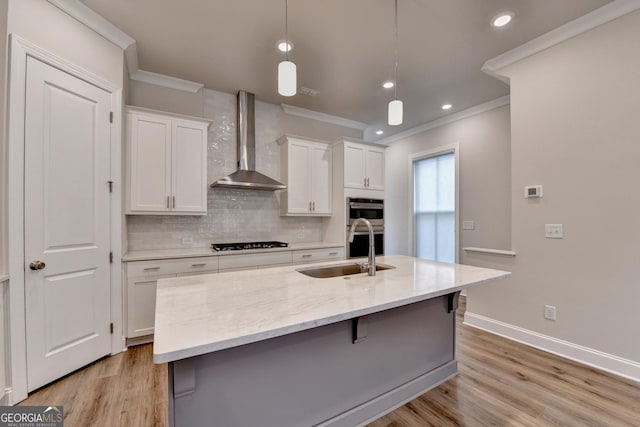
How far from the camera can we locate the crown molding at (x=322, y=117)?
412 cm

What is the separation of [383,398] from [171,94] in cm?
378

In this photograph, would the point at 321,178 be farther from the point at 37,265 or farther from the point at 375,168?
the point at 37,265

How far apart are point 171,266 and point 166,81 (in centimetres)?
219

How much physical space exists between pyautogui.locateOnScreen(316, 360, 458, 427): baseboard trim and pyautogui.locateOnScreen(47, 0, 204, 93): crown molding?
3394mm

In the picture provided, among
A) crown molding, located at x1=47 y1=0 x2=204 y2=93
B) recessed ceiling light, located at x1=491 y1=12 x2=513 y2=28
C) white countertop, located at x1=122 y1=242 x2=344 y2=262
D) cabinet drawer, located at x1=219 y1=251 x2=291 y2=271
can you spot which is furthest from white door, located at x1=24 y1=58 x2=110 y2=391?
recessed ceiling light, located at x1=491 y1=12 x2=513 y2=28

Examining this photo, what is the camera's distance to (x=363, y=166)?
4.12 metres

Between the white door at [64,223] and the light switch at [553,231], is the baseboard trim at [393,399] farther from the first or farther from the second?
the white door at [64,223]

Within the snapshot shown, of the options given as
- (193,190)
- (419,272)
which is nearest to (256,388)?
(419,272)

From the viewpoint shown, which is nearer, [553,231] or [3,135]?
[3,135]

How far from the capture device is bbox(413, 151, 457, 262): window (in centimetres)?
448

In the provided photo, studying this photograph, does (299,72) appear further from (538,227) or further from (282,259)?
(538,227)

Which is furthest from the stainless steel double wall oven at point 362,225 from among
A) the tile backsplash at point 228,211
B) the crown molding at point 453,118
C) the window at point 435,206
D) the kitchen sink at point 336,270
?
the crown molding at point 453,118

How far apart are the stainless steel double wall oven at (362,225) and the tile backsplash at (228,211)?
76 centimetres

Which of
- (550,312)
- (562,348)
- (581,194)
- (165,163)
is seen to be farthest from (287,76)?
(562,348)
